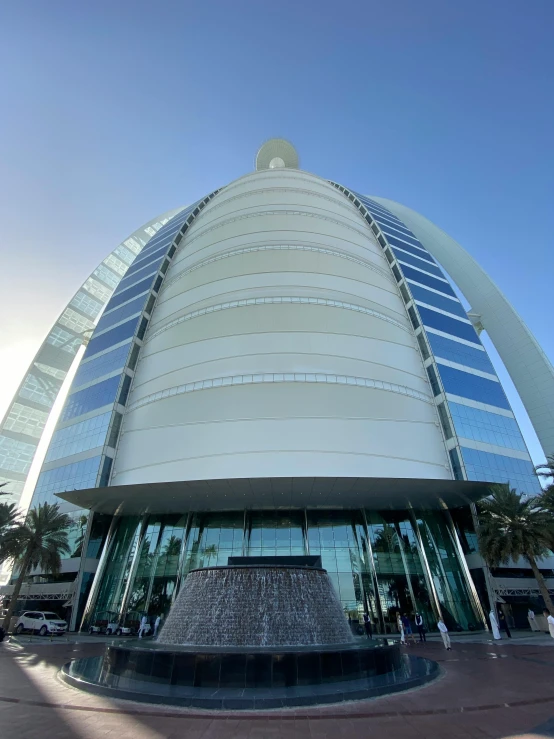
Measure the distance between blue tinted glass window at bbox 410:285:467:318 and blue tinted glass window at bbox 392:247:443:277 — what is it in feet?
19.9

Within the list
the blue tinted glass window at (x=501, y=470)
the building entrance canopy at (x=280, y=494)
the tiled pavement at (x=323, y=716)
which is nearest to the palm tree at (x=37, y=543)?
the building entrance canopy at (x=280, y=494)

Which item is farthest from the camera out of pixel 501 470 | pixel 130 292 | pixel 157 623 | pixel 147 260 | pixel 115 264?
pixel 115 264

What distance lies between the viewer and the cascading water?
15.3 m

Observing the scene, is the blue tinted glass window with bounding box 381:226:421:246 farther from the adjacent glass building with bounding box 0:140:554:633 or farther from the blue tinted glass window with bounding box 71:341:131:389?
the blue tinted glass window with bounding box 71:341:131:389

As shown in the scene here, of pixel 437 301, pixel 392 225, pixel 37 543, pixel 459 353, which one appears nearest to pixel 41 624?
pixel 37 543

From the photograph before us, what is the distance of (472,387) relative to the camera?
4344 centimetres

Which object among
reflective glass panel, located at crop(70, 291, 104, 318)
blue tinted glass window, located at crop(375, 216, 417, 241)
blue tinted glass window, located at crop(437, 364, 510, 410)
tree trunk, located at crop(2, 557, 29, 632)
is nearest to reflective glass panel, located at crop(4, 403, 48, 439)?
reflective glass panel, located at crop(70, 291, 104, 318)

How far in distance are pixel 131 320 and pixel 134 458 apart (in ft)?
64.5

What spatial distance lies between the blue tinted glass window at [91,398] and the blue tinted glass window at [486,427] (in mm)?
33676

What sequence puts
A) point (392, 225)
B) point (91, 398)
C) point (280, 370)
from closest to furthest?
point (280, 370), point (91, 398), point (392, 225)

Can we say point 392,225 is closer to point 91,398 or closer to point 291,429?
point 291,429

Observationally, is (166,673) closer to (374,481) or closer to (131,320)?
(374,481)

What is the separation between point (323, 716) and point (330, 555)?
83.8 ft

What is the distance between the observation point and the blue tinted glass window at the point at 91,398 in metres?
44.3
